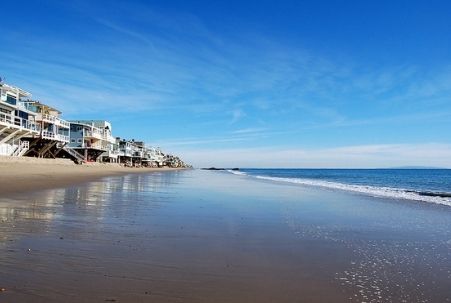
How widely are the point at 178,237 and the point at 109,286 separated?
12.1 feet

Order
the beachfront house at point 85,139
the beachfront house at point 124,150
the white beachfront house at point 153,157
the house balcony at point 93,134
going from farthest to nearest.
Answer: the white beachfront house at point 153,157 < the beachfront house at point 124,150 < the house balcony at point 93,134 < the beachfront house at point 85,139

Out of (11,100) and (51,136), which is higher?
(11,100)

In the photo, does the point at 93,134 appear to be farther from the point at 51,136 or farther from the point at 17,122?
the point at 17,122

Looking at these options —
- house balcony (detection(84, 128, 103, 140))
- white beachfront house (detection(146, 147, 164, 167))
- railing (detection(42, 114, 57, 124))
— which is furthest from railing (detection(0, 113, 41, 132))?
white beachfront house (detection(146, 147, 164, 167))

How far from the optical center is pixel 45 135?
5566cm

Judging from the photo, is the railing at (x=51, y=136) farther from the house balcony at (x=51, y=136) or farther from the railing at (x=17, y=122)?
the railing at (x=17, y=122)

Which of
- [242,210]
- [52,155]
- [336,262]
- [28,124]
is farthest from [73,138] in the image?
[336,262]

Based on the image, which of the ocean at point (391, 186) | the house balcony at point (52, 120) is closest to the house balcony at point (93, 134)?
the house balcony at point (52, 120)

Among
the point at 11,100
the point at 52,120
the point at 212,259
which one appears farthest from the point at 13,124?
the point at 212,259

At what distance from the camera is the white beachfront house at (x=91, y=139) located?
78.1m

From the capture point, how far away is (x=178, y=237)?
8500 millimetres

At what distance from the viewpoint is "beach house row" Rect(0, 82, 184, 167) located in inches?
1822

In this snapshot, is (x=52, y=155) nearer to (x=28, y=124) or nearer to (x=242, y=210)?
(x=28, y=124)

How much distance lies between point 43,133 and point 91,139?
26.7 m
